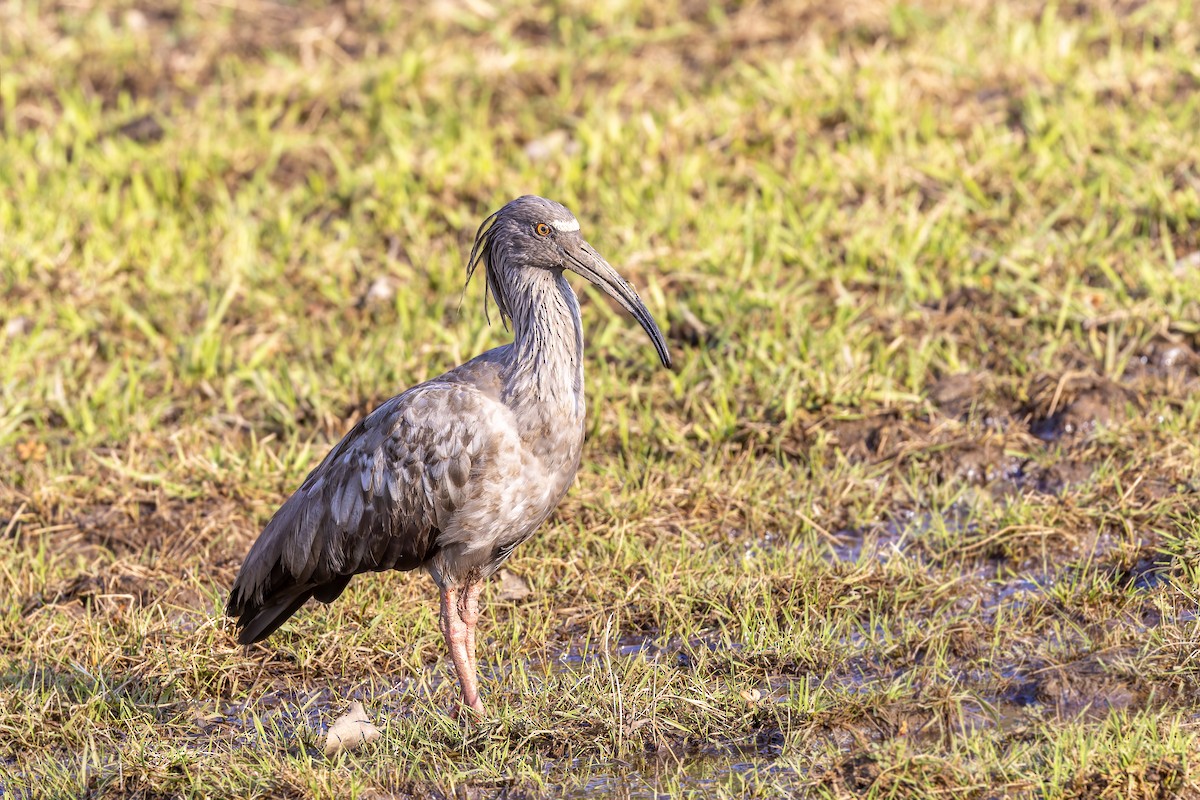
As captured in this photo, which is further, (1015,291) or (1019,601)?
(1015,291)

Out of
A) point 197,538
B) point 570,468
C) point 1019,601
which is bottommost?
point 197,538

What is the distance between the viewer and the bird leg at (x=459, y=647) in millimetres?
4801

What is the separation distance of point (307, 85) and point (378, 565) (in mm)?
5192

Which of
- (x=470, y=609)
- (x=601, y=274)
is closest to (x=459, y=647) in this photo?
(x=470, y=609)

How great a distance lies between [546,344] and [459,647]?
1078mm

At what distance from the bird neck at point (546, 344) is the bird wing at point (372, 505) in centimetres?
17

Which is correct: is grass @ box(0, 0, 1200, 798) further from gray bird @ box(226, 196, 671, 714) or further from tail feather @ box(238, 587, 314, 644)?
gray bird @ box(226, 196, 671, 714)

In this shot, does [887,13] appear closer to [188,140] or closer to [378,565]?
[188,140]

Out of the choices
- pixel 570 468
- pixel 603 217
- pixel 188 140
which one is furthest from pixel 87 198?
pixel 570 468

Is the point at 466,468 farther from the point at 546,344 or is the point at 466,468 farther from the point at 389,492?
the point at 546,344

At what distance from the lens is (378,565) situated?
5.14 metres

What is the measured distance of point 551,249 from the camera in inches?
199

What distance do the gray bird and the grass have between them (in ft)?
1.08

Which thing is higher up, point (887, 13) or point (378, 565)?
point (887, 13)
